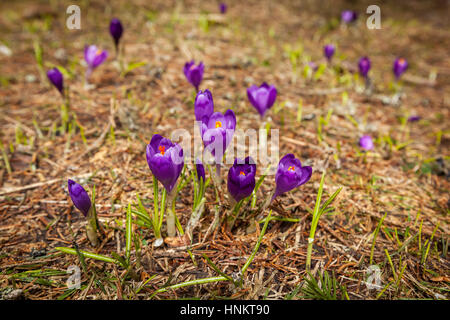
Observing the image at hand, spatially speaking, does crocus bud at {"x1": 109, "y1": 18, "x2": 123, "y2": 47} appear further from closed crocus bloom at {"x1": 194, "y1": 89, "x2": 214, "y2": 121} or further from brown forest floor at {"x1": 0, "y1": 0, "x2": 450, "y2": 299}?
closed crocus bloom at {"x1": 194, "y1": 89, "x2": 214, "y2": 121}

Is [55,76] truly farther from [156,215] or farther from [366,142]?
[366,142]

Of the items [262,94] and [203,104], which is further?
[262,94]

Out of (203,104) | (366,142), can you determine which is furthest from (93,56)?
(366,142)

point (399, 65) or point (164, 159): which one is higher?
point (399, 65)

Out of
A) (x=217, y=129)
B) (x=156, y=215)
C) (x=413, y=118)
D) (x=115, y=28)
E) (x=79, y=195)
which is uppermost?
(x=115, y=28)

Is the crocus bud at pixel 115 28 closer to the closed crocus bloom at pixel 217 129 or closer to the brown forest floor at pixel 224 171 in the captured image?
the brown forest floor at pixel 224 171

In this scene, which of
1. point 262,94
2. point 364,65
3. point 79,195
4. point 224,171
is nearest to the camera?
point 79,195
